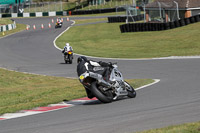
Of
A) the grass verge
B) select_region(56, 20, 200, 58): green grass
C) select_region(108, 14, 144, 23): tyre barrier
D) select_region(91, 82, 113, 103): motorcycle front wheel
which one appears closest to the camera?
select_region(91, 82, 113, 103): motorcycle front wheel

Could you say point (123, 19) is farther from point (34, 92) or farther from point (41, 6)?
point (34, 92)

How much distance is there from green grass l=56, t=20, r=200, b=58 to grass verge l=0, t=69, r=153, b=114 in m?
10.2

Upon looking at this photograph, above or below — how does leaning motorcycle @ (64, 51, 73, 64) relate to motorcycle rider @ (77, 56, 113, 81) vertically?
below

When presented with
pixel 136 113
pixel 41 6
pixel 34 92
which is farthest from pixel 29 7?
pixel 136 113

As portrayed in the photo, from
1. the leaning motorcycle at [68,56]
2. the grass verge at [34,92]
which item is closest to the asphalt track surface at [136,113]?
A: the grass verge at [34,92]

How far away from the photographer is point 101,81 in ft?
35.2

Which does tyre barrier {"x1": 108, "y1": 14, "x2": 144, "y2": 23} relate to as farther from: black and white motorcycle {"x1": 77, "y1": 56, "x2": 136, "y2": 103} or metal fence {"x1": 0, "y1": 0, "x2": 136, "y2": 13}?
black and white motorcycle {"x1": 77, "y1": 56, "x2": 136, "y2": 103}

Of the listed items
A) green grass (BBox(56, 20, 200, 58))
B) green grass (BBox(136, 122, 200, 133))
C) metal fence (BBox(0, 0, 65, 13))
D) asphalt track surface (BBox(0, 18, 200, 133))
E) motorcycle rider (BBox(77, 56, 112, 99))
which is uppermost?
metal fence (BBox(0, 0, 65, 13))

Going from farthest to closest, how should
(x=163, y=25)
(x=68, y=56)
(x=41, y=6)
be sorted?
(x=41, y=6) < (x=163, y=25) < (x=68, y=56)

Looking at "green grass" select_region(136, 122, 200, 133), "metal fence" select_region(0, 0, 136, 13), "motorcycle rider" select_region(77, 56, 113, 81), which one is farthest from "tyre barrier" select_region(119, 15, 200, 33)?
"metal fence" select_region(0, 0, 136, 13)

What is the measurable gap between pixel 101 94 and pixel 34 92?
504 centimetres

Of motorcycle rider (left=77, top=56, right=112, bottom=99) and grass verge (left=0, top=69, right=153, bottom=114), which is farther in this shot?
grass verge (left=0, top=69, right=153, bottom=114)

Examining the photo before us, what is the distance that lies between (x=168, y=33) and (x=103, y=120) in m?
31.7

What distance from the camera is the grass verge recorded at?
12.0 m
